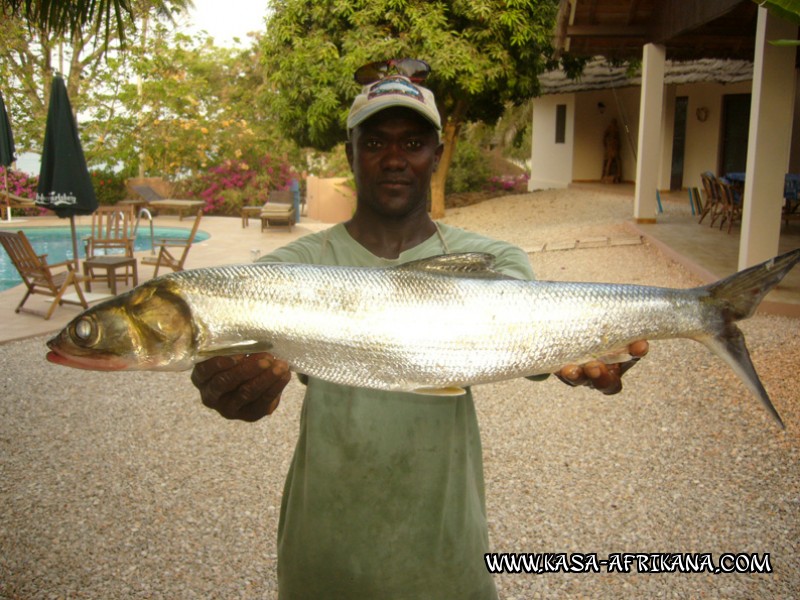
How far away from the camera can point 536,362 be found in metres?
2.29

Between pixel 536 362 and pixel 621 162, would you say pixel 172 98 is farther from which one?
pixel 536 362

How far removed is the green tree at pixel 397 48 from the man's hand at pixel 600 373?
1496 centimetres

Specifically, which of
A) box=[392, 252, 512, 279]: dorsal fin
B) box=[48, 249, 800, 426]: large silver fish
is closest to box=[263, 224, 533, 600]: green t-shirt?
box=[48, 249, 800, 426]: large silver fish

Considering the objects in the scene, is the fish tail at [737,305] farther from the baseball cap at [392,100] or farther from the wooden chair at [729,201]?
the wooden chair at [729,201]

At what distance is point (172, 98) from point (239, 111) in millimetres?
3324

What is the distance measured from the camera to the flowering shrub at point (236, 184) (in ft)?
90.3

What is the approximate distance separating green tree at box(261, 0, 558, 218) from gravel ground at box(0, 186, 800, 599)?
11.1 meters

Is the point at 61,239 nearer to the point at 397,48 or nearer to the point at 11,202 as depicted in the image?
the point at 11,202

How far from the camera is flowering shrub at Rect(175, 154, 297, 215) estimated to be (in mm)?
27516

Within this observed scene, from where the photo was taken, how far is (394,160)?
254cm

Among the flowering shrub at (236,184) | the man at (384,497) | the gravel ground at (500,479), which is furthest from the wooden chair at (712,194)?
the flowering shrub at (236,184)

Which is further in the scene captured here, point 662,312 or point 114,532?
point 114,532

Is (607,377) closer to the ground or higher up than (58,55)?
closer to the ground

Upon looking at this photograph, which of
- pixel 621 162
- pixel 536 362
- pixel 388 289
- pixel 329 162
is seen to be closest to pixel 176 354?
pixel 388 289
